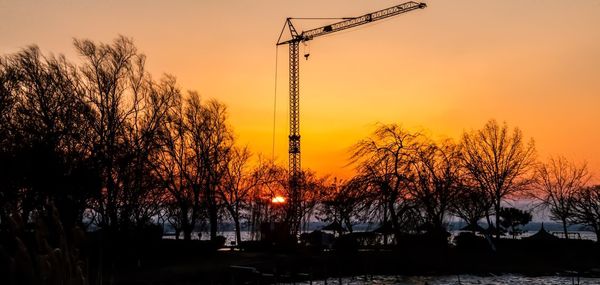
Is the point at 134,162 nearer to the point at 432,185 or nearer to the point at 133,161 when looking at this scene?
the point at 133,161

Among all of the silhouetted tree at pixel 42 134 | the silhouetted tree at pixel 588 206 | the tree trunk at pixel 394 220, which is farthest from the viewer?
the silhouetted tree at pixel 588 206

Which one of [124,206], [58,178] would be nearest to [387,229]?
[124,206]

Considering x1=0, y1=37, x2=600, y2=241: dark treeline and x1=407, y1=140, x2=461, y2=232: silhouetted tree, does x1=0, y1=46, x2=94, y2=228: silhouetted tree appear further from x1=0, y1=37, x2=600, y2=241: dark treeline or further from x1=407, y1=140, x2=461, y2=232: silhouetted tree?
x1=407, y1=140, x2=461, y2=232: silhouetted tree

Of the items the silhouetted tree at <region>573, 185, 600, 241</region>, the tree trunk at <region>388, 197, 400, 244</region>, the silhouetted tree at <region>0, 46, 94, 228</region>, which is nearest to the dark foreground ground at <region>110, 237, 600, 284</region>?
the tree trunk at <region>388, 197, 400, 244</region>

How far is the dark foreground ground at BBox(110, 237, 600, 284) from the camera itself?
1113 inches

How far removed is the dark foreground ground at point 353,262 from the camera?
28278 mm

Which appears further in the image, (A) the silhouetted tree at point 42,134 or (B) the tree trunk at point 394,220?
(B) the tree trunk at point 394,220

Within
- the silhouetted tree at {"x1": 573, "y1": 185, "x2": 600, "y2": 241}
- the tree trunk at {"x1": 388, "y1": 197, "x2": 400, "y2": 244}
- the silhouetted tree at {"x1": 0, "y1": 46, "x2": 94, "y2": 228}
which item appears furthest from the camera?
the silhouetted tree at {"x1": 573, "y1": 185, "x2": 600, "y2": 241}

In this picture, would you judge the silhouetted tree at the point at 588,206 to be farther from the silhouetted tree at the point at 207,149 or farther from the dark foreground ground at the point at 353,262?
the silhouetted tree at the point at 207,149

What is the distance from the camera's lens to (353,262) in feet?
117

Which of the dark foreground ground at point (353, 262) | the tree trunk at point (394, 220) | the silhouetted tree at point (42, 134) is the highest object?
the silhouetted tree at point (42, 134)

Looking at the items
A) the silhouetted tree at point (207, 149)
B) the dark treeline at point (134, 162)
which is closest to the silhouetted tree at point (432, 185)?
the dark treeline at point (134, 162)

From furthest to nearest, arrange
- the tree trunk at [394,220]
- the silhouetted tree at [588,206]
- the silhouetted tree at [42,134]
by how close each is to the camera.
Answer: the silhouetted tree at [588,206]
the tree trunk at [394,220]
the silhouetted tree at [42,134]

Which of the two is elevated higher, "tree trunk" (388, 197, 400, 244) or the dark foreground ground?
"tree trunk" (388, 197, 400, 244)
